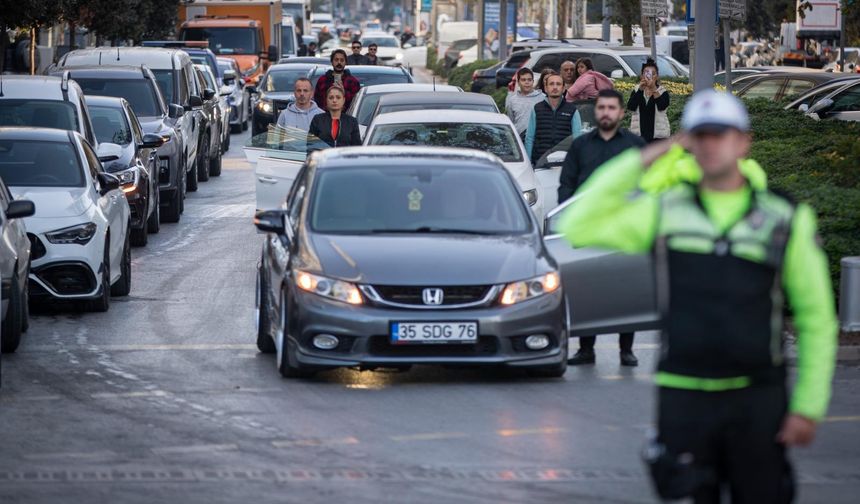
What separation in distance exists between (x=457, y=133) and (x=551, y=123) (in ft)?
4.08

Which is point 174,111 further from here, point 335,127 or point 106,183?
point 106,183

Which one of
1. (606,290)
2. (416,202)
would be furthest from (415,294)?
(606,290)

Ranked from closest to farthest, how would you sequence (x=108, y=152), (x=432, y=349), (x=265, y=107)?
1. (x=432, y=349)
2. (x=108, y=152)
3. (x=265, y=107)

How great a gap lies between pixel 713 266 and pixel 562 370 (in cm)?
583

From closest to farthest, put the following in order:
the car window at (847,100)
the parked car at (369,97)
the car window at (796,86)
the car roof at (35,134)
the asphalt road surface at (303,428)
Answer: the asphalt road surface at (303,428) < the car roof at (35,134) < the parked car at (369,97) < the car window at (847,100) < the car window at (796,86)

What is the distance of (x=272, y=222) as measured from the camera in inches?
446

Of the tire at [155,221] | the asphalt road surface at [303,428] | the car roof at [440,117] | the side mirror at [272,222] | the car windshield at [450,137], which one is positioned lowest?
the asphalt road surface at [303,428]

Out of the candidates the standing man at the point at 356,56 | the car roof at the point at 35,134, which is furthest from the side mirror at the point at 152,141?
the standing man at the point at 356,56

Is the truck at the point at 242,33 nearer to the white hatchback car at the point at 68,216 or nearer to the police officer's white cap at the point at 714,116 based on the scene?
the white hatchback car at the point at 68,216

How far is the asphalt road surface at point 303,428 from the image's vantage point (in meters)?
8.10

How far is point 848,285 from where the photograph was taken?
12742mm

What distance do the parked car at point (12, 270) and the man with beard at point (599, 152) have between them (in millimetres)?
3578

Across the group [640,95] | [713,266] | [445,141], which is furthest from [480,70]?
[713,266]

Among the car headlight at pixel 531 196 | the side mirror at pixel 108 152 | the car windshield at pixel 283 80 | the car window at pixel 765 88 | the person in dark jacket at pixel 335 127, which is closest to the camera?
the car headlight at pixel 531 196
